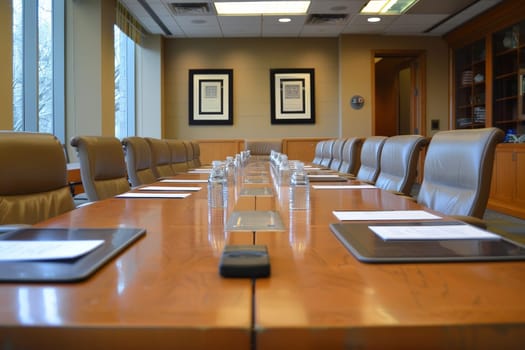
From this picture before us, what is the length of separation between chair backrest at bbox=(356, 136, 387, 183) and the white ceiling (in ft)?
10.4

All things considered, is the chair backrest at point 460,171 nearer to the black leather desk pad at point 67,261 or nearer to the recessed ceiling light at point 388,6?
the black leather desk pad at point 67,261

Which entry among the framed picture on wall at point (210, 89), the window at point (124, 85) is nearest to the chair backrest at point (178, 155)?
the window at point (124, 85)

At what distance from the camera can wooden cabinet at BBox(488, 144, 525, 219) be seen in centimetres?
516

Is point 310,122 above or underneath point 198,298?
above

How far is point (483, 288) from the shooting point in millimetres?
611

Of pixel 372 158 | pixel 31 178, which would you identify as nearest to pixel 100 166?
pixel 31 178

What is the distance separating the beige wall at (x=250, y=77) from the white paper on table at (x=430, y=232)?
24.2 feet

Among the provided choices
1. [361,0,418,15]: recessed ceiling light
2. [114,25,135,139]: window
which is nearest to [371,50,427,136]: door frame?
[361,0,418,15]: recessed ceiling light

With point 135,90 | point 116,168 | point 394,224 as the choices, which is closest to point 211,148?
point 135,90

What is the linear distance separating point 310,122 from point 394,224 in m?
7.34

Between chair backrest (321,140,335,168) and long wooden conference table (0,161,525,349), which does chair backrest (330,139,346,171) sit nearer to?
chair backrest (321,140,335,168)

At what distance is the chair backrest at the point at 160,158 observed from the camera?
12.6 feet

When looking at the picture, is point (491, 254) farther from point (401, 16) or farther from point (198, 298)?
point (401, 16)

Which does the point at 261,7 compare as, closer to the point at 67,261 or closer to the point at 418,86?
the point at 418,86
